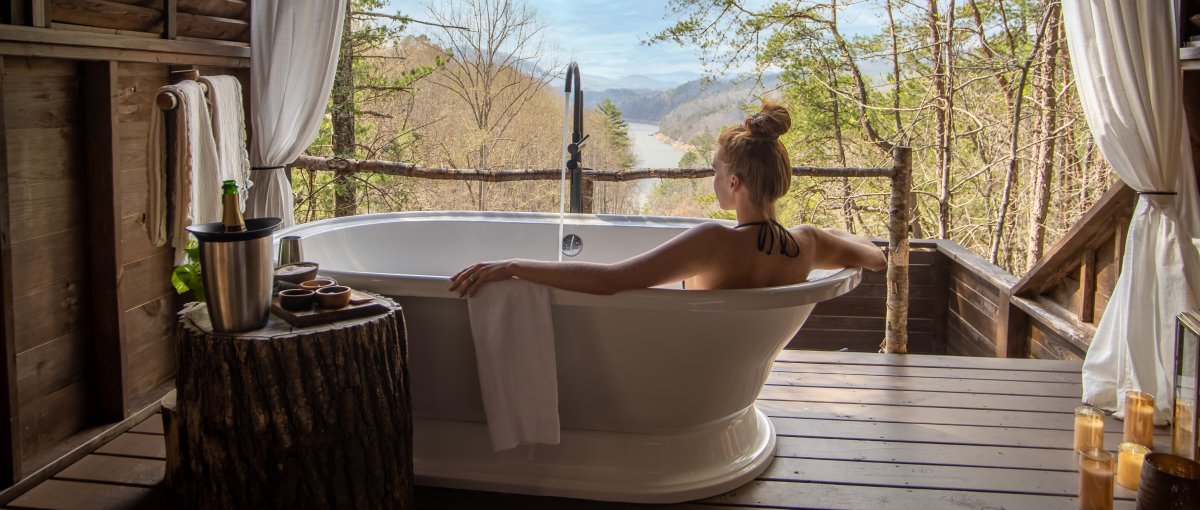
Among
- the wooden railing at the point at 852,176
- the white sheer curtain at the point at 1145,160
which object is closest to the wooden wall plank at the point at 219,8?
the wooden railing at the point at 852,176

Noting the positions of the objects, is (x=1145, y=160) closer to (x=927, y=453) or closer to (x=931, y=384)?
(x=931, y=384)

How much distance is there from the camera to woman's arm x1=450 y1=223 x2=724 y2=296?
6.68ft

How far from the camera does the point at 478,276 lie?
2.07m

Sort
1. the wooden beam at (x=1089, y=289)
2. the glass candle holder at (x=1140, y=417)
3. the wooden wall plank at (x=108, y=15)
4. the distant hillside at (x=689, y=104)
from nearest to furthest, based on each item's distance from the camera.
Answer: the wooden wall plank at (x=108, y=15) < the glass candle holder at (x=1140, y=417) < the wooden beam at (x=1089, y=289) < the distant hillside at (x=689, y=104)

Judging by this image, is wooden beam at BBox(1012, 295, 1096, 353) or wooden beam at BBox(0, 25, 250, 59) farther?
wooden beam at BBox(1012, 295, 1096, 353)

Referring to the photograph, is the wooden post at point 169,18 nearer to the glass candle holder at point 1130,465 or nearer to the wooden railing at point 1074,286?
the glass candle holder at point 1130,465

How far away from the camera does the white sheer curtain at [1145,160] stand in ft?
8.54

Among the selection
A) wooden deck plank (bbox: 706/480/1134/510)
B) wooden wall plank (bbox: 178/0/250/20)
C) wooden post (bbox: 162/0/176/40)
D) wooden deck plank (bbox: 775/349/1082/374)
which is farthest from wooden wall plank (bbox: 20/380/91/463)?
wooden deck plank (bbox: 775/349/1082/374)

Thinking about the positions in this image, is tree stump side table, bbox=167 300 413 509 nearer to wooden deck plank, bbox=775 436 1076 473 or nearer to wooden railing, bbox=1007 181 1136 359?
wooden deck plank, bbox=775 436 1076 473

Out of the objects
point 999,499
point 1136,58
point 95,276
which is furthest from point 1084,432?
point 95,276

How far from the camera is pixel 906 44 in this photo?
5.88 meters

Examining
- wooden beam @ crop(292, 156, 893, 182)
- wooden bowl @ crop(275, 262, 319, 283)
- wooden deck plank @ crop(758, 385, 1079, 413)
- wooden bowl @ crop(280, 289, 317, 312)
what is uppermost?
wooden beam @ crop(292, 156, 893, 182)

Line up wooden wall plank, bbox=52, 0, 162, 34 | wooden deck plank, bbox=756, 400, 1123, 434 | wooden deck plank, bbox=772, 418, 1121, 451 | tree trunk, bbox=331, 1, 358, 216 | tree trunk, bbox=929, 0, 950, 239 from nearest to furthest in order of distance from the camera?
wooden wall plank, bbox=52, 0, 162, 34 → wooden deck plank, bbox=772, 418, 1121, 451 → wooden deck plank, bbox=756, 400, 1123, 434 → tree trunk, bbox=331, 1, 358, 216 → tree trunk, bbox=929, 0, 950, 239

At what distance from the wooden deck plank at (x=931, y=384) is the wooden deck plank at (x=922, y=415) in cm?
19
